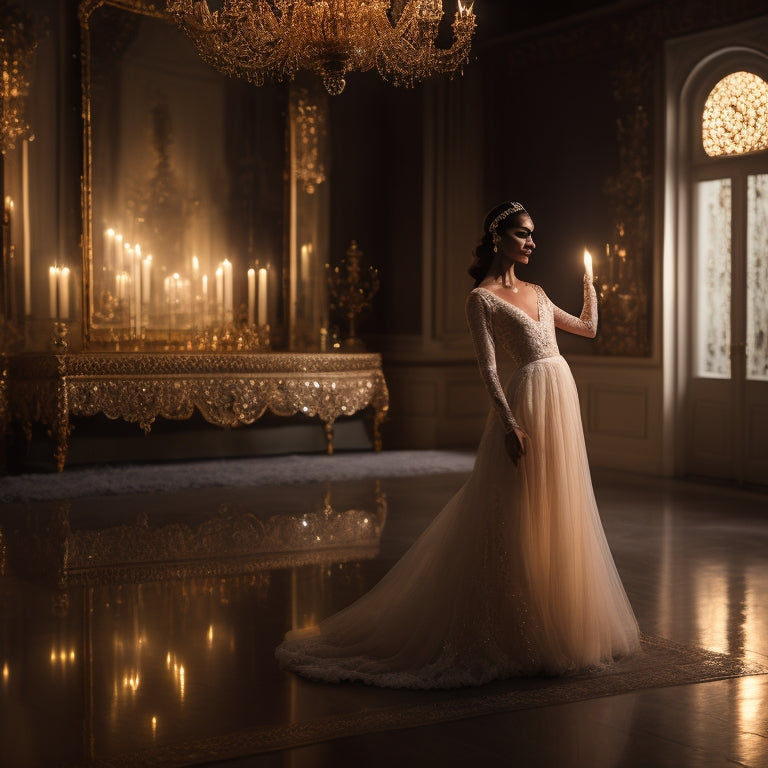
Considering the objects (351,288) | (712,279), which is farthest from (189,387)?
(712,279)

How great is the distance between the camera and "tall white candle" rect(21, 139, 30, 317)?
7.89 meters

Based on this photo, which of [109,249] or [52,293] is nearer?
[52,293]

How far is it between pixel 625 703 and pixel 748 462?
478 cm

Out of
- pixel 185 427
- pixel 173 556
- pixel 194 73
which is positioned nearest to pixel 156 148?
pixel 194 73

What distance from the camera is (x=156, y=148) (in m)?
8.55

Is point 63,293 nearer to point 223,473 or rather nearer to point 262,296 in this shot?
point 262,296

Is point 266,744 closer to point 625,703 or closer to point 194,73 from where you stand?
point 625,703

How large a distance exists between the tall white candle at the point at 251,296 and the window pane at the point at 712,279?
325 cm

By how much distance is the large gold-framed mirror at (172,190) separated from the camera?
8.22m

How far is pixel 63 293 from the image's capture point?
8.03 meters

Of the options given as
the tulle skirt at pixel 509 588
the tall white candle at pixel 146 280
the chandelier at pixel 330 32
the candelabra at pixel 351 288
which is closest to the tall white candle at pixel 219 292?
the tall white candle at pixel 146 280

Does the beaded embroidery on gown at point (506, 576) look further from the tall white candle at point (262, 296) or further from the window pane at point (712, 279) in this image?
the tall white candle at point (262, 296)

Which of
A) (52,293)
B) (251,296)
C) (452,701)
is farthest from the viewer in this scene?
(251,296)

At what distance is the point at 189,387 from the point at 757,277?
3.78 m
